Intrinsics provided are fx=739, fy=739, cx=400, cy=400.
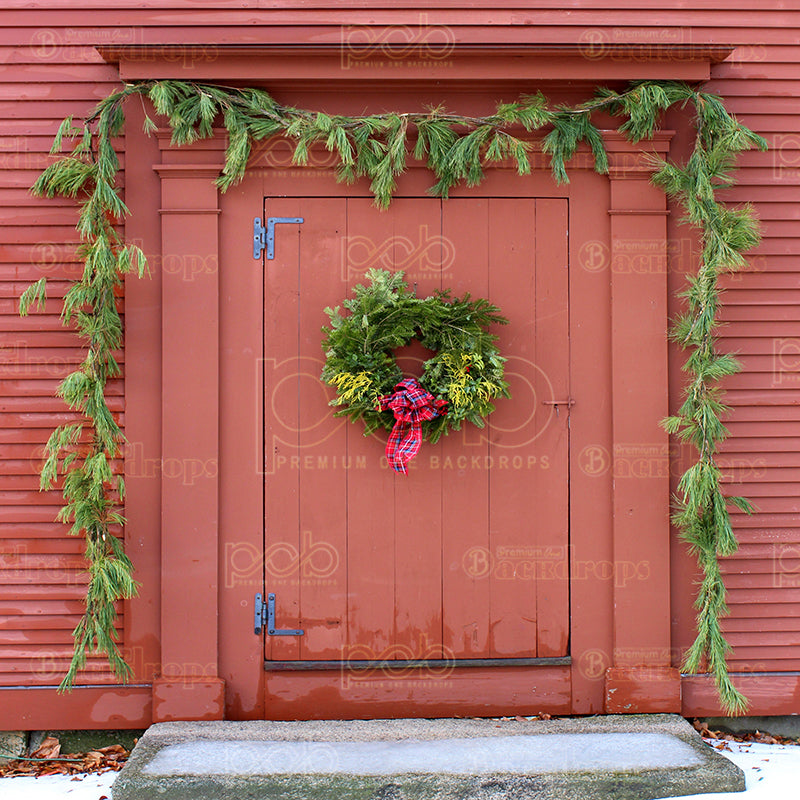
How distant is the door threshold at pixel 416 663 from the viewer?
11.5 ft

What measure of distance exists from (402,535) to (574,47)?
2388 mm

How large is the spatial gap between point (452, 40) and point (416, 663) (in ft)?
9.78

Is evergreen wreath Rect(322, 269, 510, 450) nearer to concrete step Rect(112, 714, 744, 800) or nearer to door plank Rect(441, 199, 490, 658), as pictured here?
door plank Rect(441, 199, 490, 658)

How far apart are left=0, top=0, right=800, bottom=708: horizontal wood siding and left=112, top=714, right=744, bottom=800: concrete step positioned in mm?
587

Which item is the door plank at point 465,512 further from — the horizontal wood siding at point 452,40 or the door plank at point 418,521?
the horizontal wood siding at point 452,40

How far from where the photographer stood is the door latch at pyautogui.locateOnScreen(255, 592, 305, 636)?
3.52 metres

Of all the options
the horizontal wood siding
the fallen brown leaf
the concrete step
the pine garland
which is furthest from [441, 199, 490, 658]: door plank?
the fallen brown leaf

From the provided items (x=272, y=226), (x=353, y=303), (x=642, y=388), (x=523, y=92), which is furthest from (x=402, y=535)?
(x=523, y=92)

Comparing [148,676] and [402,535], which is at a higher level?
[402,535]

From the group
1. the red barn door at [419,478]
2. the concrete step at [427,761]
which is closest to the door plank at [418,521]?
the red barn door at [419,478]

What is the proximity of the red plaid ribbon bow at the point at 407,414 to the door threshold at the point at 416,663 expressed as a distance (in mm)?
929

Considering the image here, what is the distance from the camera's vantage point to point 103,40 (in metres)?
3.55

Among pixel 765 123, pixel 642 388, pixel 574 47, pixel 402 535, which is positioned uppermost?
pixel 574 47

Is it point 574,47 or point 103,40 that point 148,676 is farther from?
point 574,47
